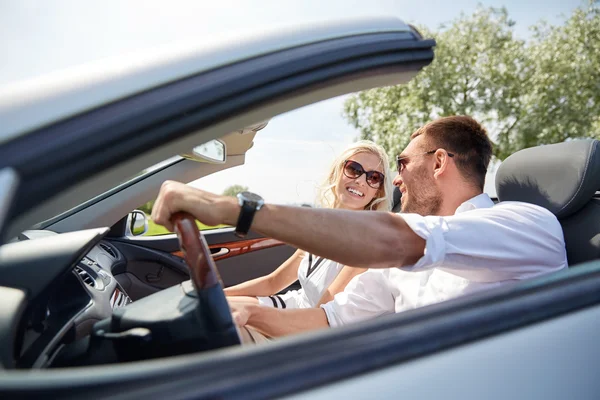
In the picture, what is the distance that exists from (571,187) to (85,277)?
2096mm

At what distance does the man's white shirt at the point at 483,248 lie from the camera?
1457mm

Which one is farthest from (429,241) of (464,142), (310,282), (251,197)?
(310,282)

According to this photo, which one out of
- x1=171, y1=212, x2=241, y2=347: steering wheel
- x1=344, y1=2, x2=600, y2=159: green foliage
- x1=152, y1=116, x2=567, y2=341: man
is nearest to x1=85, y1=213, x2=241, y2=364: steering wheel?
x1=171, y1=212, x2=241, y2=347: steering wheel

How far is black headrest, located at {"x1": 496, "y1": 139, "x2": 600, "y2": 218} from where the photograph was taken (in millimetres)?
1981

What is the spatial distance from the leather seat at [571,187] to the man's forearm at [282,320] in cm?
112

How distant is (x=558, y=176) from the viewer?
2.05 m

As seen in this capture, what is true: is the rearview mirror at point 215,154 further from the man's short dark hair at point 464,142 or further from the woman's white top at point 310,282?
the man's short dark hair at point 464,142

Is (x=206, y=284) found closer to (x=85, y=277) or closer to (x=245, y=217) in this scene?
(x=245, y=217)

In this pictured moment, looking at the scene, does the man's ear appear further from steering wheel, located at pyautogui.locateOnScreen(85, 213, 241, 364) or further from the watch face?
steering wheel, located at pyautogui.locateOnScreen(85, 213, 241, 364)

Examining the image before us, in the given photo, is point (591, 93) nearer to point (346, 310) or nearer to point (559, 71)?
point (559, 71)

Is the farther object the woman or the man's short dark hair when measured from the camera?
the woman

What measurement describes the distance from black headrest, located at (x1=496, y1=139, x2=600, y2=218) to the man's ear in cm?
45

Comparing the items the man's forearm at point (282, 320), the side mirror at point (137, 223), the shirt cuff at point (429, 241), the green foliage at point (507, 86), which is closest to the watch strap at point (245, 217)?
the shirt cuff at point (429, 241)

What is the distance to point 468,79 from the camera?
1756cm
